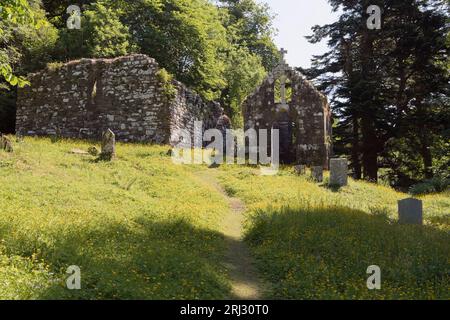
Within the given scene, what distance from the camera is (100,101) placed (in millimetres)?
25094

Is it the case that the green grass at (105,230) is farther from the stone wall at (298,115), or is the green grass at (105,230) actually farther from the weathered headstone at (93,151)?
the stone wall at (298,115)

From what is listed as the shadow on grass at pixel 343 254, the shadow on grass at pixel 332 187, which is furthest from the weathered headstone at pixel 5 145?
the shadow on grass at pixel 332 187

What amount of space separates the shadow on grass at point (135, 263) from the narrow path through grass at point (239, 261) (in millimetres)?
261

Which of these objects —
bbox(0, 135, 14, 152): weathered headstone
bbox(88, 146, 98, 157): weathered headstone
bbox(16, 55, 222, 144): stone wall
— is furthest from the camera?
bbox(16, 55, 222, 144): stone wall

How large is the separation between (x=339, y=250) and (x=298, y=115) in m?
15.9

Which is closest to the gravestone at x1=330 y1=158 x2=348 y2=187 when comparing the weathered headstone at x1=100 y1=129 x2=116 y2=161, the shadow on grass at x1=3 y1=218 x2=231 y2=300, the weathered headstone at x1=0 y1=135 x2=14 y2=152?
the weathered headstone at x1=100 y1=129 x2=116 y2=161

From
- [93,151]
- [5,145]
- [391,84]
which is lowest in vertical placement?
[93,151]

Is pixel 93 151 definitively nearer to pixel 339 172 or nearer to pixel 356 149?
pixel 339 172

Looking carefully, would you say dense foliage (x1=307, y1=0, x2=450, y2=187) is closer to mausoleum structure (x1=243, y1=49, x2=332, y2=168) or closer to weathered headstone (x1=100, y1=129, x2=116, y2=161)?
mausoleum structure (x1=243, y1=49, x2=332, y2=168)

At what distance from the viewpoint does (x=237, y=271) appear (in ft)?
30.8

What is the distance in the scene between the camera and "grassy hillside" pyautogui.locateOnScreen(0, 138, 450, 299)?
7.66 meters

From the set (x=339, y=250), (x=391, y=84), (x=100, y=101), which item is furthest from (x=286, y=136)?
(x=339, y=250)

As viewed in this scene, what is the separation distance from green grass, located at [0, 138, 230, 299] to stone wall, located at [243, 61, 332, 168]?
358 inches

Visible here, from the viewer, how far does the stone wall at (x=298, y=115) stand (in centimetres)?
2480
